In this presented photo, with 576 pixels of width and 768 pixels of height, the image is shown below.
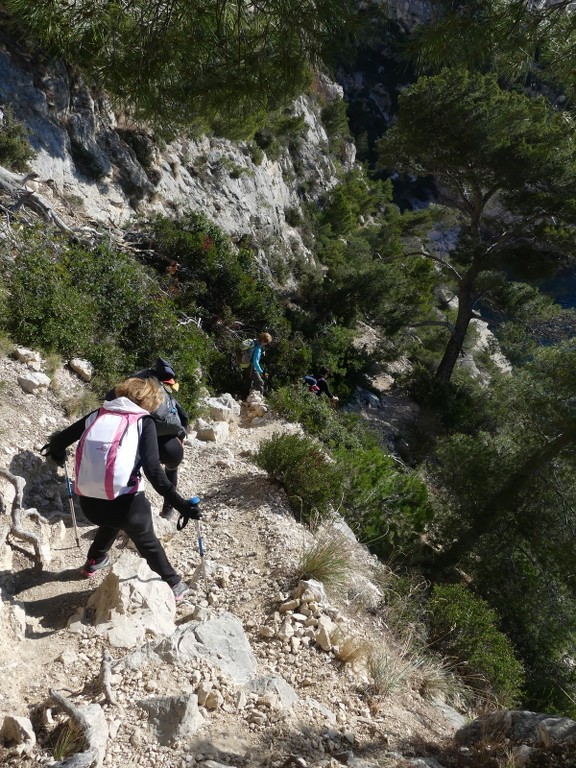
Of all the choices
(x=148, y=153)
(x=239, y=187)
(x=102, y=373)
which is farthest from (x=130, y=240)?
(x=239, y=187)

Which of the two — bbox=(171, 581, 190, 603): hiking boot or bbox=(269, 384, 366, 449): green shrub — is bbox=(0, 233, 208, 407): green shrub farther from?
bbox=(171, 581, 190, 603): hiking boot

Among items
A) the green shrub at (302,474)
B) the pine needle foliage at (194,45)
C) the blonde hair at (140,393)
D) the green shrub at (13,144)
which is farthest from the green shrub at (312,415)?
the green shrub at (13,144)

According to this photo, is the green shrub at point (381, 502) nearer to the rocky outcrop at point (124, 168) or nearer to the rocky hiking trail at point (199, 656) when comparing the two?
the rocky hiking trail at point (199, 656)

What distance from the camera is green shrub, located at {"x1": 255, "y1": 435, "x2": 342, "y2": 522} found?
17.6ft

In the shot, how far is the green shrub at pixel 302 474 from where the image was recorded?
5.38 m

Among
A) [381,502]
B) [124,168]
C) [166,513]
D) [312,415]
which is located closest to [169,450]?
[166,513]

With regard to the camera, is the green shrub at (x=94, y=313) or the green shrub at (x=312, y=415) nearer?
the green shrub at (x=94, y=313)

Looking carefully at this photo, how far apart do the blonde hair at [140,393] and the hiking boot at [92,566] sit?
108cm

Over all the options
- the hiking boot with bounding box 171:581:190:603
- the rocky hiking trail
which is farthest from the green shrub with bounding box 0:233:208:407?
the hiking boot with bounding box 171:581:190:603

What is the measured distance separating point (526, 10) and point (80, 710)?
485 cm

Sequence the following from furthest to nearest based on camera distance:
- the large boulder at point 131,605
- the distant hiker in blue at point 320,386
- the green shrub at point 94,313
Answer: the distant hiker in blue at point 320,386 → the green shrub at point 94,313 → the large boulder at point 131,605

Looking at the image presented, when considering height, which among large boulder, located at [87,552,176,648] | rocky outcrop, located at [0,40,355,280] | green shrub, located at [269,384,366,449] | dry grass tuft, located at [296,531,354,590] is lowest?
large boulder, located at [87,552,176,648]

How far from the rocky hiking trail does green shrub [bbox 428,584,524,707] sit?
0.93m

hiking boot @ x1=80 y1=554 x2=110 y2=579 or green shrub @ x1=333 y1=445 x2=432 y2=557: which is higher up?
green shrub @ x1=333 y1=445 x2=432 y2=557
